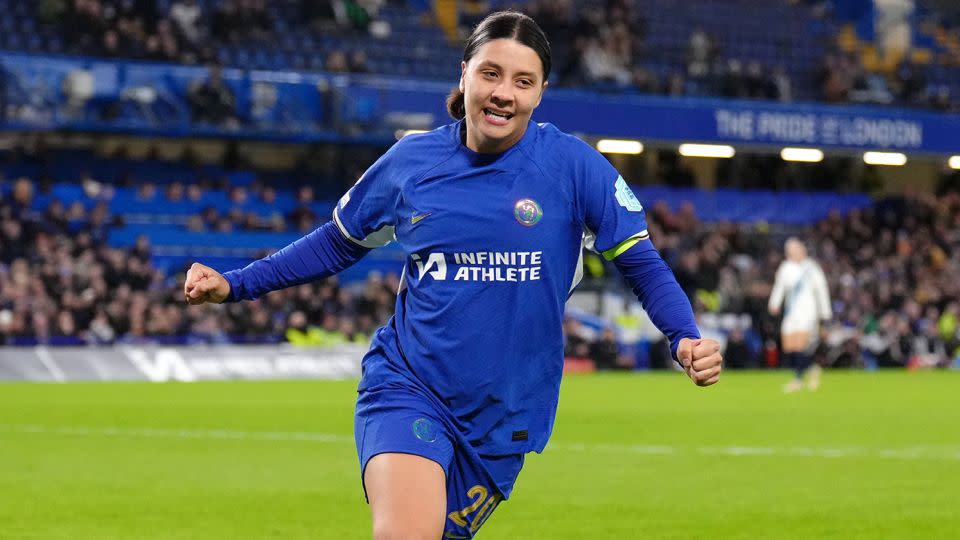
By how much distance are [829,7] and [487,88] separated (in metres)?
42.8

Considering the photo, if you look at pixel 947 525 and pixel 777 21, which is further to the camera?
pixel 777 21

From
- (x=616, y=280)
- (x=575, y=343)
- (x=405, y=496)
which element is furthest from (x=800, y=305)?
(x=405, y=496)

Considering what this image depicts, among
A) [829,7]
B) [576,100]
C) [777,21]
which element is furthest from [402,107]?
[829,7]

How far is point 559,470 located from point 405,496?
780 centimetres

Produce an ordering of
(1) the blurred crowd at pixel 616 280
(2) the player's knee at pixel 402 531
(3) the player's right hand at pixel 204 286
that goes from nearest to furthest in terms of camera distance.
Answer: (2) the player's knee at pixel 402 531
(3) the player's right hand at pixel 204 286
(1) the blurred crowd at pixel 616 280

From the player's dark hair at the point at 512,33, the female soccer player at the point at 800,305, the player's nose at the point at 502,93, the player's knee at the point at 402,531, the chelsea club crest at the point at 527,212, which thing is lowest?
the female soccer player at the point at 800,305

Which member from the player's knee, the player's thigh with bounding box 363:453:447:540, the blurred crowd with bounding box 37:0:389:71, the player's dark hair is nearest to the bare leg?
the blurred crowd with bounding box 37:0:389:71

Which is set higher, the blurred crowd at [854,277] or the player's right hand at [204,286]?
the player's right hand at [204,286]

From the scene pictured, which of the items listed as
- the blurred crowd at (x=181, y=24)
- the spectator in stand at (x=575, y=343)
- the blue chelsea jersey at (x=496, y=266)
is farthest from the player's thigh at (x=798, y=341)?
the blue chelsea jersey at (x=496, y=266)

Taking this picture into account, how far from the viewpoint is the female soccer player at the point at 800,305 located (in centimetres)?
2542

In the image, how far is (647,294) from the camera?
5074 millimetres

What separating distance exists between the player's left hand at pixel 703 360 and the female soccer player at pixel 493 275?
166mm

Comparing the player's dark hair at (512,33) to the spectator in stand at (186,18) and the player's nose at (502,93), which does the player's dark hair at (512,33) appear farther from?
the spectator in stand at (186,18)

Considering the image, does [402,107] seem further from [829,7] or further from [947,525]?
[947,525]
